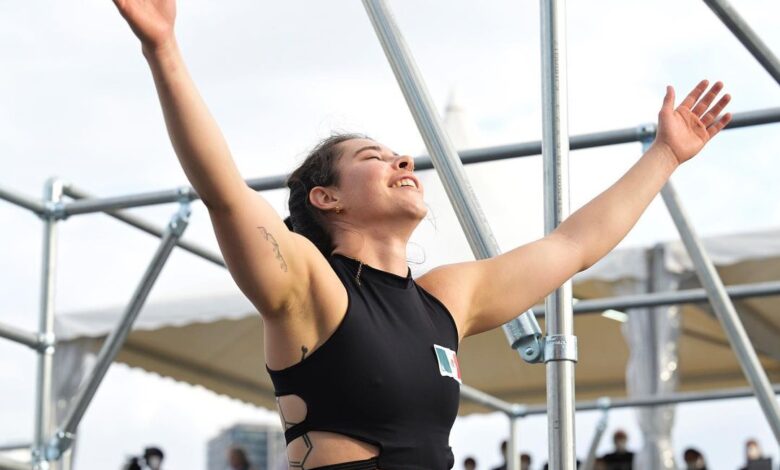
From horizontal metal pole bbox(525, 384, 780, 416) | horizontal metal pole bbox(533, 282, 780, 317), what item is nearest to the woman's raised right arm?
horizontal metal pole bbox(533, 282, 780, 317)

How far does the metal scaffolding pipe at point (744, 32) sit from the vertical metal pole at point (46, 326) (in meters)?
1.94

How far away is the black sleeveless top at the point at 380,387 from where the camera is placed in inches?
62.2

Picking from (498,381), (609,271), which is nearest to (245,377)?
(498,381)

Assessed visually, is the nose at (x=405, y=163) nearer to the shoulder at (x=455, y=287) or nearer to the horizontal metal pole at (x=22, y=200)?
the shoulder at (x=455, y=287)

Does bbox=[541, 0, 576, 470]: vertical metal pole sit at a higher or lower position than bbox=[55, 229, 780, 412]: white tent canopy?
lower

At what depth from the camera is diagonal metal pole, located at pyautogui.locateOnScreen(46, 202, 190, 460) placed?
3.28m

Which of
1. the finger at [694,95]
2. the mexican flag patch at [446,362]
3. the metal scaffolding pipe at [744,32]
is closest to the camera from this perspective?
the mexican flag patch at [446,362]

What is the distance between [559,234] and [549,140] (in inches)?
6.8

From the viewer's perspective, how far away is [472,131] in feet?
29.5

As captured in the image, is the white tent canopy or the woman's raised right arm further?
the white tent canopy

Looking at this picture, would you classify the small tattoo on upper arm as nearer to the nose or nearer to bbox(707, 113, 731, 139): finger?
the nose

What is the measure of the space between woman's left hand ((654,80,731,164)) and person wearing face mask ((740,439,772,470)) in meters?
3.72

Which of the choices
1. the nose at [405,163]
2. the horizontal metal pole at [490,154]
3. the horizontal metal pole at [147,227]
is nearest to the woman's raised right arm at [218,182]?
the nose at [405,163]

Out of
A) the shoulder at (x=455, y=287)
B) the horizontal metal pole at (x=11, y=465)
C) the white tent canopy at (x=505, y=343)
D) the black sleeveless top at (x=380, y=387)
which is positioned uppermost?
the white tent canopy at (x=505, y=343)
